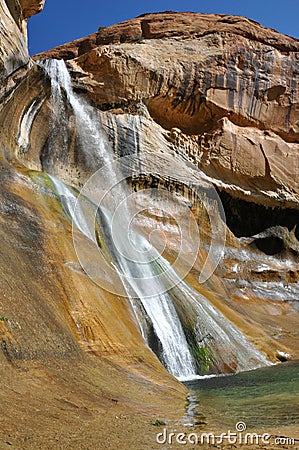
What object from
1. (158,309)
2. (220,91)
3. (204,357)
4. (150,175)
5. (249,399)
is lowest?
(249,399)

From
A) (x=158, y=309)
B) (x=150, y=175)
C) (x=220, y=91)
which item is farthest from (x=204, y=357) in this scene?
(x=220, y=91)

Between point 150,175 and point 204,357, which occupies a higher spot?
point 150,175

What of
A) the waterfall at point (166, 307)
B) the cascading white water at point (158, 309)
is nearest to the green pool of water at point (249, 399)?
the cascading white water at point (158, 309)

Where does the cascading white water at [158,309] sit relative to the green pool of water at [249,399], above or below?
above

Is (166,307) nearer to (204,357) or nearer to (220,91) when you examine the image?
(204,357)

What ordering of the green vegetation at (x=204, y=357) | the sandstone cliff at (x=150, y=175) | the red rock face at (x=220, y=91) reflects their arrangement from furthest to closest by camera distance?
the red rock face at (x=220, y=91)
the green vegetation at (x=204, y=357)
the sandstone cliff at (x=150, y=175)

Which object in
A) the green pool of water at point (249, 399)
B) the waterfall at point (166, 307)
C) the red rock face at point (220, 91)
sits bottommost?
the green pool of water at point (249, 399)

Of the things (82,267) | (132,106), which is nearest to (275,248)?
(132,106)

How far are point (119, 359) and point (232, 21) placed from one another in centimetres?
3268

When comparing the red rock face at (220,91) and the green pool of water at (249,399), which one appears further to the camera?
the red rock face at (220,91)

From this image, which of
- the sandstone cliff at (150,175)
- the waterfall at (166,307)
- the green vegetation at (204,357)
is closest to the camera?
the sandstone cliff at (150,175)

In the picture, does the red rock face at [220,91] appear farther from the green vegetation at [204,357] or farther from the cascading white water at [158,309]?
the green vegetation at [204,357]

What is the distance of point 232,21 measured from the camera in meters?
36.3

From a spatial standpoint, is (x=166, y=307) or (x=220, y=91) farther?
(x=220, y=91)
